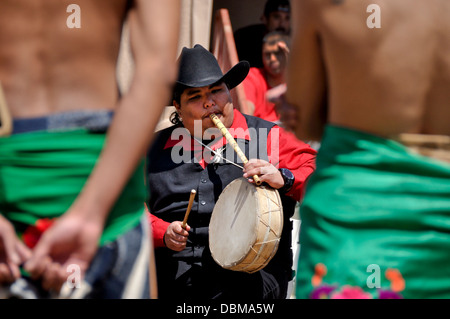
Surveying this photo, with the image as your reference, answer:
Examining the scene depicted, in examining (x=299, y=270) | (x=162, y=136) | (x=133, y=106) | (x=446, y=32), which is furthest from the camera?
(x=162, y=136)

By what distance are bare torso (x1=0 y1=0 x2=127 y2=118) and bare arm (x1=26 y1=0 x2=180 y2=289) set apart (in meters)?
0.10

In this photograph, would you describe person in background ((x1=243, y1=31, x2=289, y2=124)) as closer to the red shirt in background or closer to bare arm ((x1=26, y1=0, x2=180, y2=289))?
the red shirt in background

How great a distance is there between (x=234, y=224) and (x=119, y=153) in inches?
65.8

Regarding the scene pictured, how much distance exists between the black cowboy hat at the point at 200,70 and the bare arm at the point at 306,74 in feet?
4.18

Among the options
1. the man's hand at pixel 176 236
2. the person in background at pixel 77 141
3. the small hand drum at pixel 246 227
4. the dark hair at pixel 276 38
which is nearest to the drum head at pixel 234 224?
the small hand drum at pixel 246 227

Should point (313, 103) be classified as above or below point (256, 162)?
above

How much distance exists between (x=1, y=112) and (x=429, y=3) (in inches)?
42.5

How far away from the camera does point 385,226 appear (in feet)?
5.54

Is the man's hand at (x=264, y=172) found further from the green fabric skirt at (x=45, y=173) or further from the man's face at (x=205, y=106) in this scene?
the green fabric skirt at (x=45, y=173)

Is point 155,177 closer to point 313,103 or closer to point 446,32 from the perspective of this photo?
point 313,103

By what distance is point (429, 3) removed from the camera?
168cm

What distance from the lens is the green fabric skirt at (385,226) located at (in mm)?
1665
